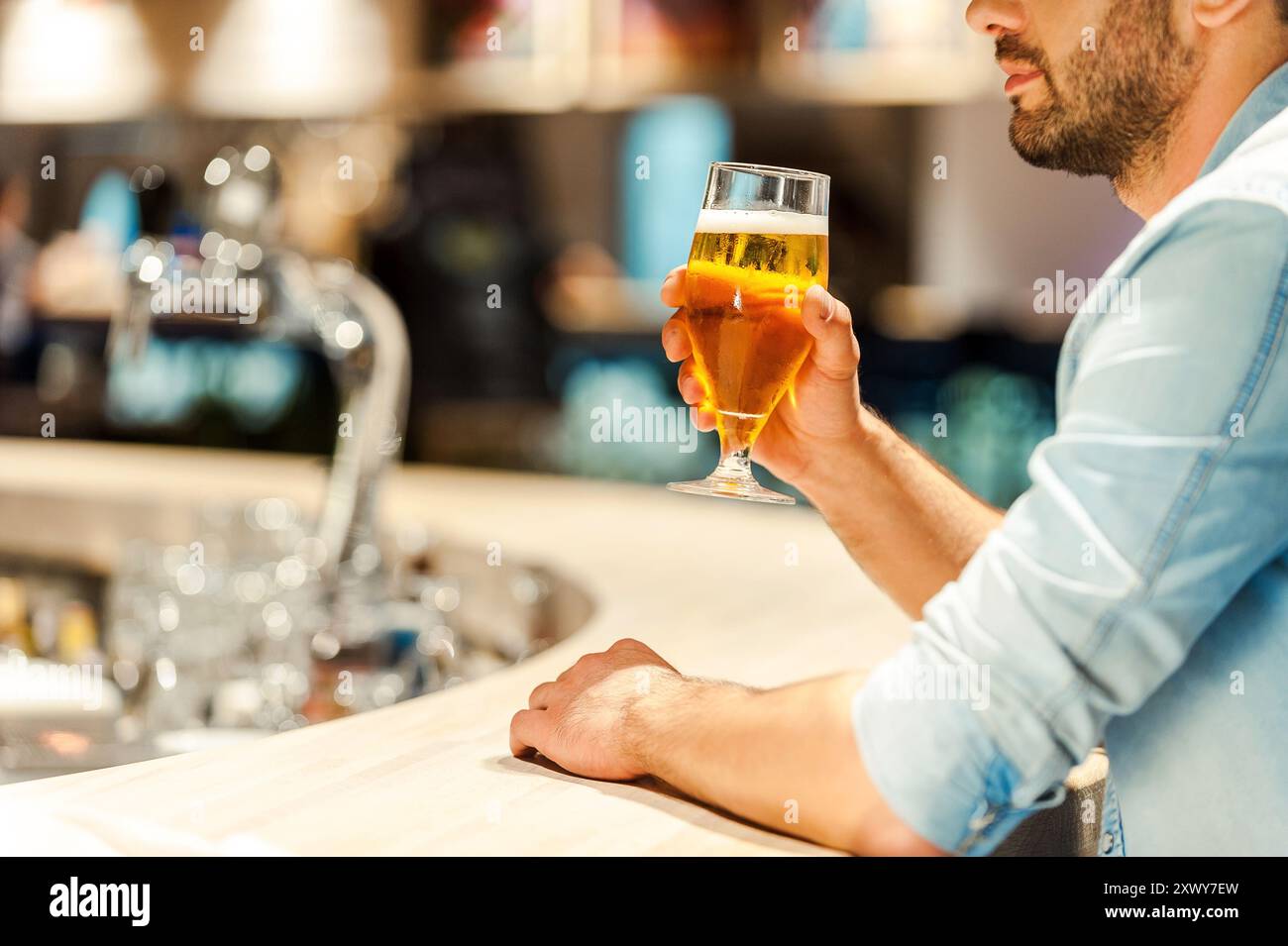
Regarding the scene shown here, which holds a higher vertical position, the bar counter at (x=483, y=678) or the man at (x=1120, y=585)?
the man at (x=1120, y=585)

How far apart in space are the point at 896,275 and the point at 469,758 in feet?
9.95

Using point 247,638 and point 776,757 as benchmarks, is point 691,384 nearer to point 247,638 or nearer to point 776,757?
point 776,757

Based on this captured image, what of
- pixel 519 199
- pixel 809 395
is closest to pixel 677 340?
pixel 809 395

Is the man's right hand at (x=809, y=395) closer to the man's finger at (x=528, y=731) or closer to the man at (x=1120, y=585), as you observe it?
the man at (x=1120, y=585)

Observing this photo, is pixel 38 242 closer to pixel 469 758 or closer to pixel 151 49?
pixel 151 49

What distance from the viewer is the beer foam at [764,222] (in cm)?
104

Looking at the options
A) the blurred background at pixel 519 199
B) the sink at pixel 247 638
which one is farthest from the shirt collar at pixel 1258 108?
the blurred background at pixel 519 199

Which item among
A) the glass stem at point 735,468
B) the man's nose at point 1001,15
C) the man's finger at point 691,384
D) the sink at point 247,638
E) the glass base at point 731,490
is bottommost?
the sink at point 247,638

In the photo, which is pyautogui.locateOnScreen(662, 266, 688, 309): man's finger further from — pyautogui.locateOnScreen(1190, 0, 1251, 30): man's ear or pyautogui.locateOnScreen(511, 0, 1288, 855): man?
pyautogui.locateOnScreen(1190, 0, 1251, 30): man's ear

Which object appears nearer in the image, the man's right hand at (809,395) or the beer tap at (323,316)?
the man's right hand at (809,395)

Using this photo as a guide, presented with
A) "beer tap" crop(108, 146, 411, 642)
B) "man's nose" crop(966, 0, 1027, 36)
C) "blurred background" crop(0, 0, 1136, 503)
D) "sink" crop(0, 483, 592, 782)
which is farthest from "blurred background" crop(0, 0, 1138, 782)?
"man's nose" crop(966, 0, 1027, 36)

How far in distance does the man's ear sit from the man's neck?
0.04 meters

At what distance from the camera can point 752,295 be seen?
104 centimetres

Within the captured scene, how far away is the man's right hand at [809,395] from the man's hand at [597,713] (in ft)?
0.76
